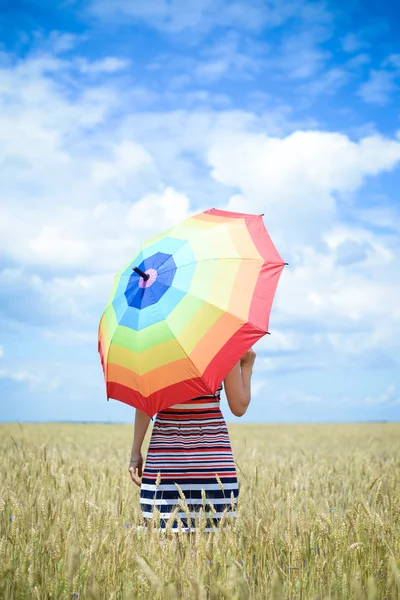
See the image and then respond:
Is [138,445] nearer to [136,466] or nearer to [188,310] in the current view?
[136,466]

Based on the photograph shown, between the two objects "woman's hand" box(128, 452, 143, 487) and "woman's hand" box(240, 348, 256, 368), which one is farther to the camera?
"woman's hand" box(128, 452, 143, 487)

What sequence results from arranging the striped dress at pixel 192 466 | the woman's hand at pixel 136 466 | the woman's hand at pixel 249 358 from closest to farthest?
the striped dress at pixel 192 466 < the woman's hand at pixel 249 358 < the woman's hand at pixel 136 466

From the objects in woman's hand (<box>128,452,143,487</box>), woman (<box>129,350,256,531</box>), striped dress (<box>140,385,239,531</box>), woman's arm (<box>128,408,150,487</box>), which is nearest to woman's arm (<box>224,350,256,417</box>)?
woman (<box>129,350,256,531</box>)

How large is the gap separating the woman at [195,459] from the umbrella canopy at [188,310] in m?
0.15

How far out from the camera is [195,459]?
10.6 ft

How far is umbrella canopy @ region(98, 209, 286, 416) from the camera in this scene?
10.6 feet

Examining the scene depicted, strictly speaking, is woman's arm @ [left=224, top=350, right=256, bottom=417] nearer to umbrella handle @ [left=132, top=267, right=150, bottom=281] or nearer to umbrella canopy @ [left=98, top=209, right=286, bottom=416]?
umbrella canopy @ [left=98, top=209, right=286, bottom=416]

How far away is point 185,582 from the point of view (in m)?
2.78

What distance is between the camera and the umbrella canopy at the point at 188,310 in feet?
10.6

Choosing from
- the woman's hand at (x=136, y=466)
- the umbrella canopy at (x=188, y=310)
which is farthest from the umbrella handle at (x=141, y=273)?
the woman's hand at (x=136, y=466)

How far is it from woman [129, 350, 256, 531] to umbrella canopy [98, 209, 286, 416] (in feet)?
0.49

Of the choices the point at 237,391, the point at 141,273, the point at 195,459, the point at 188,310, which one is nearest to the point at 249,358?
the point at 237,391

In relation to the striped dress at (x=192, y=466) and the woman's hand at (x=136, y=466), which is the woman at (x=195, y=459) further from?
the woman's hand at (x=136, y=466)

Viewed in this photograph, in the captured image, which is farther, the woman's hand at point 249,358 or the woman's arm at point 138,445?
the woman's arm at point 138,445
